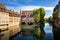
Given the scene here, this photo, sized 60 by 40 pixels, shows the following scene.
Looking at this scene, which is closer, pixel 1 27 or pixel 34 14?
pixel 1 27

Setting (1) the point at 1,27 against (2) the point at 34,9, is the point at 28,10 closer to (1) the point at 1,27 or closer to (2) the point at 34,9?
(2) the point at 34,9

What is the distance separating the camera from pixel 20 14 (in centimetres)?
629

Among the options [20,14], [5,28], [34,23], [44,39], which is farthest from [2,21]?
[44,39]

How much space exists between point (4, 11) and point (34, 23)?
1343 millimetres

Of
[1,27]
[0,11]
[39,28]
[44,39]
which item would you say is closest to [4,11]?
[0,11]

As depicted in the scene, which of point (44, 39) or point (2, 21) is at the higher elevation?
point (2, 21)

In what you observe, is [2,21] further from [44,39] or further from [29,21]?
[44,39]

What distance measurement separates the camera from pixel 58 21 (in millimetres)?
7082

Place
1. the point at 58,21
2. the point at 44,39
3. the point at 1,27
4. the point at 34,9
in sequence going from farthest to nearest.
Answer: the point at 58,21, the point at 34,9, the point at 1,27, the point at 44,39

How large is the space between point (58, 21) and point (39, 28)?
3.42ft

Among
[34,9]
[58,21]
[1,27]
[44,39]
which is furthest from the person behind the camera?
[58,21]

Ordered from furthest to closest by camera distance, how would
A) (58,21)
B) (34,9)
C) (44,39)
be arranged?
(58,21) < (34,9) < (44,39)

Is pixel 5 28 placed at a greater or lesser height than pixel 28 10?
lesser

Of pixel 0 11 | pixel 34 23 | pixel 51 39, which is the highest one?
pixel 0 11
